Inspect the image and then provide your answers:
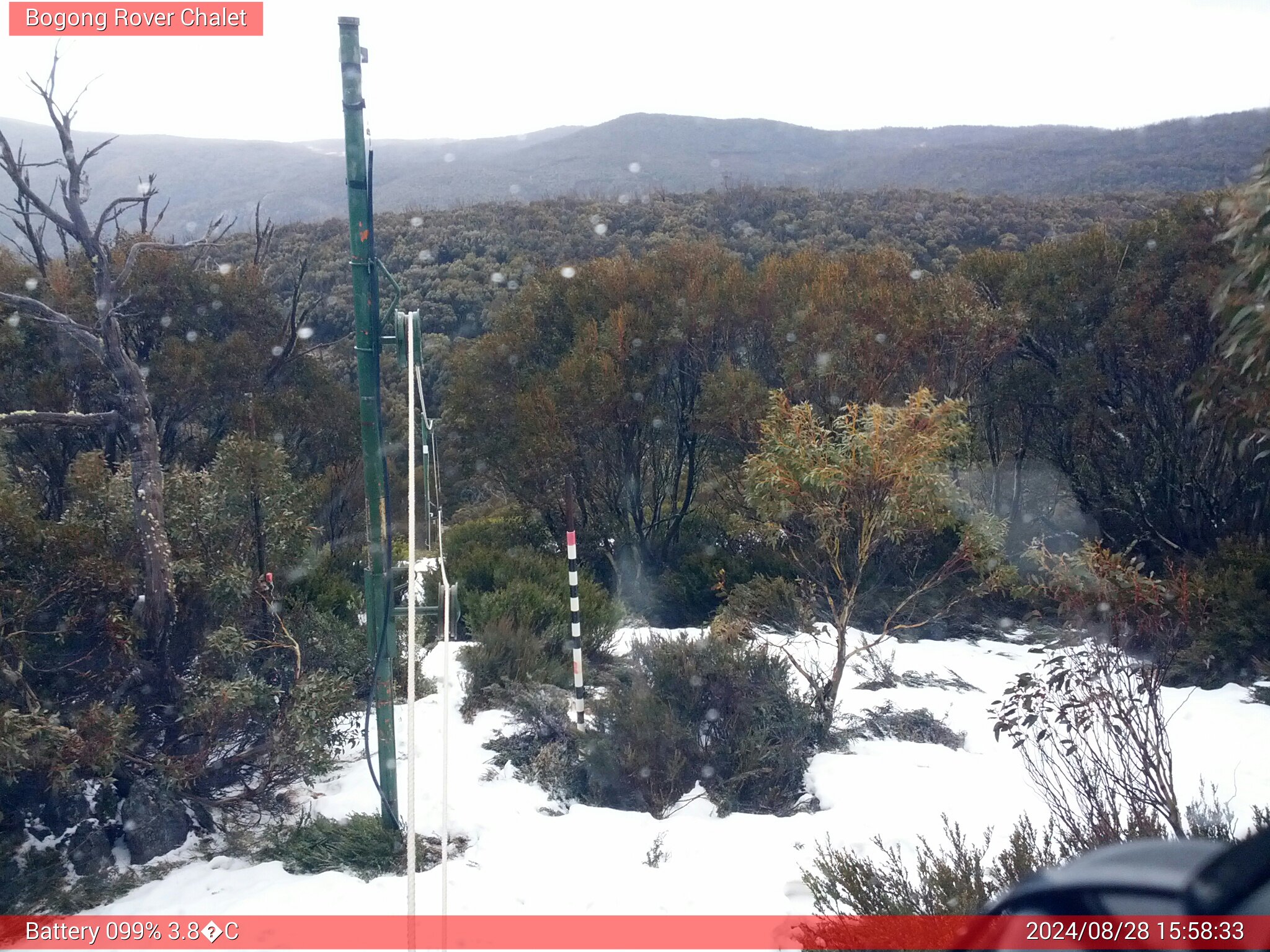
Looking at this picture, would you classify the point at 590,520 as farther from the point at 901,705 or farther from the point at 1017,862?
the point at 1017,862

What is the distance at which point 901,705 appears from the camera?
6.91 meters

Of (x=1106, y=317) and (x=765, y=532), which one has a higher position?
(x=1106, y=317)

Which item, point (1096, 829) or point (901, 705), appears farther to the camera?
point (901, 705)

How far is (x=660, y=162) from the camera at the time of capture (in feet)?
217

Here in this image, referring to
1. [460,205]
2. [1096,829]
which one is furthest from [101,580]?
[460,205]

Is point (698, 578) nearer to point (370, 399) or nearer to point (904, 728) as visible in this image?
point (904, 728)

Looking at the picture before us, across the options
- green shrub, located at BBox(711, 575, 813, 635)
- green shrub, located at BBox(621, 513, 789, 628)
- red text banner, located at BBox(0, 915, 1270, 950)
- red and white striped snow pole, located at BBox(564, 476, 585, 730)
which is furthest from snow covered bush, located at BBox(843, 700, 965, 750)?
green shrub, located at BBox(621, 513, 789, 628)

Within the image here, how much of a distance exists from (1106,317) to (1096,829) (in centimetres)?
1039

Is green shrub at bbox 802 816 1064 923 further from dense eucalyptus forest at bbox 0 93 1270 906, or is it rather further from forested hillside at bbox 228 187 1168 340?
forested hillside at bbox 228 187 1168 340

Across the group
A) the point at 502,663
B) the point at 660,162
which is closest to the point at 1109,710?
the point at 502,663

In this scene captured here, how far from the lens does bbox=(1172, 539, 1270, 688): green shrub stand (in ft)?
24.7

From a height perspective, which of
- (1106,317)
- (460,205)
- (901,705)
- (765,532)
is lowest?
(901,705)

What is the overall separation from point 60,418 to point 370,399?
1.64 metres

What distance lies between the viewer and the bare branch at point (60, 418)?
4340mm
